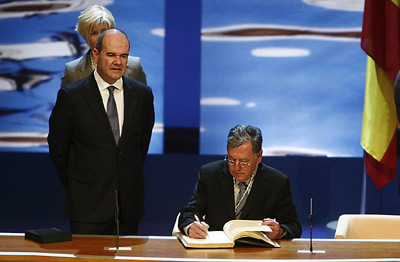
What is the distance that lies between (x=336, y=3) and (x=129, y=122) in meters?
2.80

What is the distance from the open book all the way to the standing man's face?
0.95 meters

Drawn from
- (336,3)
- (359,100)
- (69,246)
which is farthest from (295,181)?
(69,246)

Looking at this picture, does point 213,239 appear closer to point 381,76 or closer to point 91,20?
point 91,20

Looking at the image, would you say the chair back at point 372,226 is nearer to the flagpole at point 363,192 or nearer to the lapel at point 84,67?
the flagpole at point 363,192

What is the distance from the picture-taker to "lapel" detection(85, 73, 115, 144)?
3.27m

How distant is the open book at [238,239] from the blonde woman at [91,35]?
136cm

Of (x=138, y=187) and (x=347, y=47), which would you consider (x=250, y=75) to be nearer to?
(x=347, y=47)

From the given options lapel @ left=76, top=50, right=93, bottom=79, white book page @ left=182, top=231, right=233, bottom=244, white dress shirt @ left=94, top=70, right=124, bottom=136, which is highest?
lapel @ left=76, top=50, right=93, bottom=79

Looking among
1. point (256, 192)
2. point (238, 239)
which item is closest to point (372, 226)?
point (256, 192)

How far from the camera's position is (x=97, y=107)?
329cm

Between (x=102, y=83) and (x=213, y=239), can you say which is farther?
(x=102, y=83)

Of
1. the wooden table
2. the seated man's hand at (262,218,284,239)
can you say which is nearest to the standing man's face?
the wooden table

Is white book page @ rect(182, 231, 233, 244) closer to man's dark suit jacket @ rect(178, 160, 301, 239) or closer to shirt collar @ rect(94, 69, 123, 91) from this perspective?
man's dark suit jacket @ rect(178, 160, 301, 239)

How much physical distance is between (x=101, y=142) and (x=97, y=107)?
19cm
